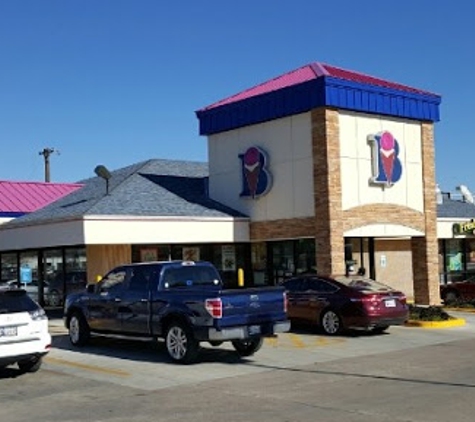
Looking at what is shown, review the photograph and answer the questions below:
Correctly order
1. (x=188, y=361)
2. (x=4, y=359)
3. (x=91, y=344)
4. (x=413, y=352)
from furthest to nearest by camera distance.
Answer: (x=91, y=344)
(x=413, y=352)
(x=188, y=361)
(x=4, y=359)

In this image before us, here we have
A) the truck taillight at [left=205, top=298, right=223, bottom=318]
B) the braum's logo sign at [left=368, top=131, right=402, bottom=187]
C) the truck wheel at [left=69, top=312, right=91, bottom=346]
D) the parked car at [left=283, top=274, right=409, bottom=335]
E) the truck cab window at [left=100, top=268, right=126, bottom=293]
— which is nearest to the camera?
the truck taillight at [left=205, top=298, right=223, bottom=318]

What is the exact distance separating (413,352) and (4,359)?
7.41 m

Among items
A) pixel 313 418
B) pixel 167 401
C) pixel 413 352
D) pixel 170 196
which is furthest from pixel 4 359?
pixel 170 196

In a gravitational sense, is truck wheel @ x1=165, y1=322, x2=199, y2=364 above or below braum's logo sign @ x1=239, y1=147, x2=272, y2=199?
below

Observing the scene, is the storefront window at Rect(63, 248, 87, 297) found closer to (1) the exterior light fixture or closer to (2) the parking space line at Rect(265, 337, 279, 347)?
(1) the exterior light fixture

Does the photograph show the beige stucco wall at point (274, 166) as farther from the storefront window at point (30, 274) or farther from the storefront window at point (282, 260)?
the storefront window at point (30, 274)

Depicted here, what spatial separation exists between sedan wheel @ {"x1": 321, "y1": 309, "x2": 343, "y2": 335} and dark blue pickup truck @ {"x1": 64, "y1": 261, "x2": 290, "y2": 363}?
3.70 meters

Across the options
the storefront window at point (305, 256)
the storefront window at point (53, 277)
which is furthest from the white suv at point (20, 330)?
the storefront window at point (305, 256)

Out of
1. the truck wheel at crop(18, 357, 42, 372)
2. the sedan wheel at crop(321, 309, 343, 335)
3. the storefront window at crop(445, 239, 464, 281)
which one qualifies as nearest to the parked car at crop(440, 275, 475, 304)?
the storefront window at crop(445, 239, 464, 281)

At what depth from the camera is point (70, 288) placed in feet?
77.0

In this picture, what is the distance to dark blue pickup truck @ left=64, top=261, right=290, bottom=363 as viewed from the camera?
12.8m

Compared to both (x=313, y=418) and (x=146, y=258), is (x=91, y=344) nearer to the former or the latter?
(x=146, y=258)

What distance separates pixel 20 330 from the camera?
1174cm

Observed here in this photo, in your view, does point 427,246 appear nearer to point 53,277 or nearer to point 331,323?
point 331,323
